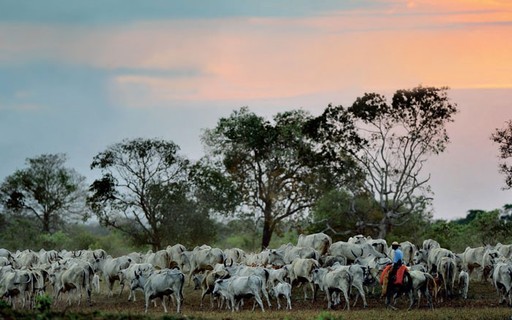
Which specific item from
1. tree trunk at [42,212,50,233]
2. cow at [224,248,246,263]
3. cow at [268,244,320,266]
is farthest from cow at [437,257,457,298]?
tree trunk at [42,212,50,233]

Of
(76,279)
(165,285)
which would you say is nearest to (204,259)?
(76,279)

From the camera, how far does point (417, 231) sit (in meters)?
61.5

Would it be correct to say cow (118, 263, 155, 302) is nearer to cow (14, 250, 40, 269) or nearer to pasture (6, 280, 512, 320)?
pasture (6, 280, 512, 320)

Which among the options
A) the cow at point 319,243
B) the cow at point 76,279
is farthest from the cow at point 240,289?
the cow at point 319,243

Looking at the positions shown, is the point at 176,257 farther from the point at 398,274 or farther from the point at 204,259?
the point at 398,274

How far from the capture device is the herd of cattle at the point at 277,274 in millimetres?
31672

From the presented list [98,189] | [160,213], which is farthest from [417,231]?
[98,189]

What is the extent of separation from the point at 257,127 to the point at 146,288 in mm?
32087

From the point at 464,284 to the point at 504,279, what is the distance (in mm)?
2569

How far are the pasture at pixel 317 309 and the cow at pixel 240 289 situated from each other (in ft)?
1.74

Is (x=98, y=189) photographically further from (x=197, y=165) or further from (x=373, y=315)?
(x=373, y=315)

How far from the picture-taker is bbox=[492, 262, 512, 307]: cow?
31.2 metres

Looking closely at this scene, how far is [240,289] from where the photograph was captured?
31.5 meters

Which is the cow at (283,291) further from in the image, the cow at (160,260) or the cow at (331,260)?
the cow at (160,260)
